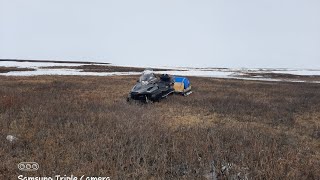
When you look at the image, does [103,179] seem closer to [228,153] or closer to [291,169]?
[228,153]

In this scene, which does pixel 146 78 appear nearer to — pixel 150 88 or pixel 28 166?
pixel 150 88

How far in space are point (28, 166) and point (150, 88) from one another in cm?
1150

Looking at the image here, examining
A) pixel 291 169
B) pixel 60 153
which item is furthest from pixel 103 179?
pixel 291 169

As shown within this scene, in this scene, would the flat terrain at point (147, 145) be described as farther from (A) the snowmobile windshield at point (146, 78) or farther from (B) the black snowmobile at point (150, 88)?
(A) the snowmobile windshield at point (146, 78)

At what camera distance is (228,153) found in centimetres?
798

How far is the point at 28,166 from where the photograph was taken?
662 centimetres

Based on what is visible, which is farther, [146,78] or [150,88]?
[146,78]

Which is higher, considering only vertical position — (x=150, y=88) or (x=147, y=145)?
(x=150, y=88)

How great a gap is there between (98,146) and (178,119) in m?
5.77

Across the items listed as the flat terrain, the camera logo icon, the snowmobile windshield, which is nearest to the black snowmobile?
the snowmobile windshield

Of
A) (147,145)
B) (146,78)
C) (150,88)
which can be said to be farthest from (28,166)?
(146,78)

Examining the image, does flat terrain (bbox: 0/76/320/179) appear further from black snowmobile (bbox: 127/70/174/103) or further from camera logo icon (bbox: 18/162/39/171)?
black snowmobile (bbox: 127/70/174/103)

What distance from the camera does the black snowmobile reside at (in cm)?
1712

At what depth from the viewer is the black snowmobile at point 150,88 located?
17.1 m
